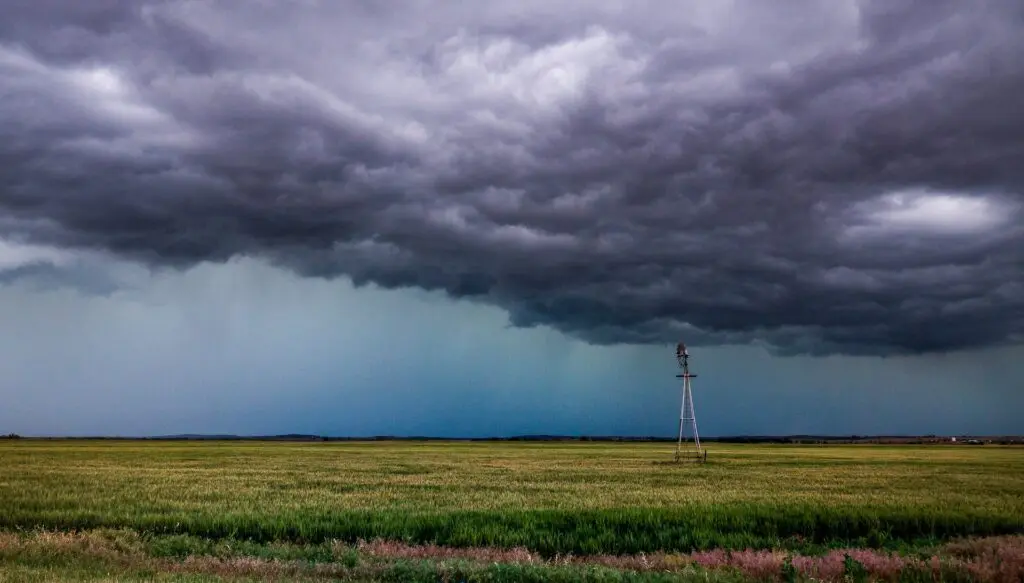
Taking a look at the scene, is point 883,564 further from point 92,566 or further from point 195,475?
point 195,475

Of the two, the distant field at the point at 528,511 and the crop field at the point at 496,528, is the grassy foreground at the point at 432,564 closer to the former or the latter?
the crop field at the point at 496,528

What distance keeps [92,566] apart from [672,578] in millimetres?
10767

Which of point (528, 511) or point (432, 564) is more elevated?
point (432, 564)

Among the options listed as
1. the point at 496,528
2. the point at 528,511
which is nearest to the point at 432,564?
the point at 496,528

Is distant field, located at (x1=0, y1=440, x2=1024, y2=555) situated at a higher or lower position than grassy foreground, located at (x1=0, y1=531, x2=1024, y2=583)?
lower

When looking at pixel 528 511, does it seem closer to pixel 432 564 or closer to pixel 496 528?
pixel 496 528

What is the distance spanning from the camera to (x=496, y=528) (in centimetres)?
1978

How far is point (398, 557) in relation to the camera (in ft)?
50.2

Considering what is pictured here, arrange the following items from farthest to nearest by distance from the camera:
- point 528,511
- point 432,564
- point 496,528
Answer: point 528,511, point 496,528, point 432,564

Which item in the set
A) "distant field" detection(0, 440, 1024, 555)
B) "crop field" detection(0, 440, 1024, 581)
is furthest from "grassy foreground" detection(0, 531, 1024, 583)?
"distant field" detection(0, 440, 1024, 555)

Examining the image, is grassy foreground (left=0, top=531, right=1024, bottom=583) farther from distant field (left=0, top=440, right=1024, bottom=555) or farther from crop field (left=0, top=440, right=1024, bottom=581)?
distant field (left=0, top=440, right=1024, bottom=555)

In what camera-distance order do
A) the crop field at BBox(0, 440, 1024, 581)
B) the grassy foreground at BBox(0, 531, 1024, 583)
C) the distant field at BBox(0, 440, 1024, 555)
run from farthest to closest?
the distant field at BBox(0, 440, 1024, 555)
the crop field at BBox(0, 440, 1024, 581)
the grassy foreground at BBox(0, 531, 1024, 583)

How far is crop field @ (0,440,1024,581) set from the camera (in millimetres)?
13570

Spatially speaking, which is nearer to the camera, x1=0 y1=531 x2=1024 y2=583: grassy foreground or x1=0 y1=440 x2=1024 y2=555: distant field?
x1=0 y1=531 x2=1024 y2=583: grassy foreground
